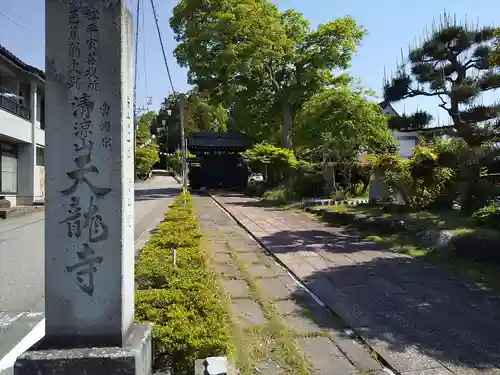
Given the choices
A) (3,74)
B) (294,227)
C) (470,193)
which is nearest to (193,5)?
(3,74)

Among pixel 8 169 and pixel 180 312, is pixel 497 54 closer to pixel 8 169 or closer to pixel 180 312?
pixel 180 312

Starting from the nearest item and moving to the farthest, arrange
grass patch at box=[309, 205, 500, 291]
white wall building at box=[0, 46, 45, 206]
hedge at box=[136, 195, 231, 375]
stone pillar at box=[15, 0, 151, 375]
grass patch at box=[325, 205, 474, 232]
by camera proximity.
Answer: stone pillar at box=[15, 0, 151, 375], hedge at box=[136, 195, 231, 375], grass patch at box=[309, 205, 500, 291], grass patch at box=[325, 205, 474, 232], white wall building at box=[0, 46, 45, 206]

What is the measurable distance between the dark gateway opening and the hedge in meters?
29.4

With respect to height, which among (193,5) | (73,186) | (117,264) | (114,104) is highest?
(193,5)

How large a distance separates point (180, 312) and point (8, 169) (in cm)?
1858

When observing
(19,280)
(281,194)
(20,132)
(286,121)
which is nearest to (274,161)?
(281,194)

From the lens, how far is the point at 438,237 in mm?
8867

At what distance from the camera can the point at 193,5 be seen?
30438 millimetres

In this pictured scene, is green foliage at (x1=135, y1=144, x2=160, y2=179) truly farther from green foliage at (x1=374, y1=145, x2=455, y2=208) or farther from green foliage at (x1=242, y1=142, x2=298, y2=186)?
green foliage at (x1=374, y1=145, x2=455, y2=208)

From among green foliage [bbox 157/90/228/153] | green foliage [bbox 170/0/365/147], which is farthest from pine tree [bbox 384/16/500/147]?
green foliage [bbox 157/90/228/153]

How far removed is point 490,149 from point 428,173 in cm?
212

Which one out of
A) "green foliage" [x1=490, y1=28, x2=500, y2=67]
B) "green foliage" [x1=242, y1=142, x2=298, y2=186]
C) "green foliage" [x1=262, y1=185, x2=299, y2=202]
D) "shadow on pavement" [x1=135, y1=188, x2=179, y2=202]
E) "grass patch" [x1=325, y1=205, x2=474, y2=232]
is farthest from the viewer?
"shadow on pavement" [x1=135, y1=188, x2=179, y2=202]

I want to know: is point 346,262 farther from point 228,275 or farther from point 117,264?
point 117,264

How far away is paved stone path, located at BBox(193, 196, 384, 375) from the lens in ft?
13.1
